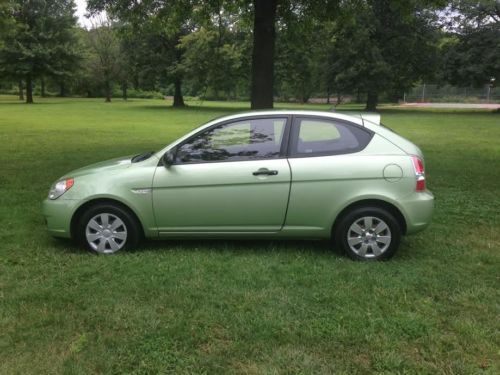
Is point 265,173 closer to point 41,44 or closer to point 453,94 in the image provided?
point 41,44

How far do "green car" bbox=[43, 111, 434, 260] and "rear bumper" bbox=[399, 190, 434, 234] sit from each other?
10 mm

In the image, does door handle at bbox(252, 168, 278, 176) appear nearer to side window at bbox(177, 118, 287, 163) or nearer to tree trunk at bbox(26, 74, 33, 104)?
side window at bbox(177, 118, 287, 163)

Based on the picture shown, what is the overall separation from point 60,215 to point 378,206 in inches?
130

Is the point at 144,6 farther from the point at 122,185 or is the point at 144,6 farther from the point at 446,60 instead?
the point at 446,60

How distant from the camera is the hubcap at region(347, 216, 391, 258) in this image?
544 cm

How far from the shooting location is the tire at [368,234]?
542 centimetres

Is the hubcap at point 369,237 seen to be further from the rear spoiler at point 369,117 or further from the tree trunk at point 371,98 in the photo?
the tree trunk at point 371,98

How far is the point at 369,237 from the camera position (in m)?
5.47

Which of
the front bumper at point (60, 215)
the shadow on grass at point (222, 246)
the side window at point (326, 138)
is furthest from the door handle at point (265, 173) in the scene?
the front bumper at point (60, 215)

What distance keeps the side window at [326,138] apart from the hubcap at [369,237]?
2.47ft

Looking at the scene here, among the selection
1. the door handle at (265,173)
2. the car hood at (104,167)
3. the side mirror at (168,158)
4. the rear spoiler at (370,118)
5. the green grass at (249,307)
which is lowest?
the green grass at (249,307)

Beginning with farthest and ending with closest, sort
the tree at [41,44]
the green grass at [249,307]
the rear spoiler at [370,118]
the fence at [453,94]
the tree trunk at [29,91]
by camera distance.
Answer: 1. the fence at [453,94]
2. the tree trunk at [29,91]
3. the tree at [41,44]
4. the rear spoiler at [370,118]
5. the green grass at [249,307]

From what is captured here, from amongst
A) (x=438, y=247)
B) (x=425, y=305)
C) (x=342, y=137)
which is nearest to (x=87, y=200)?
(x=342, y=137)

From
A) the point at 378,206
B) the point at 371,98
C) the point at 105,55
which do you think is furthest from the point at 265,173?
the point at 105,55
